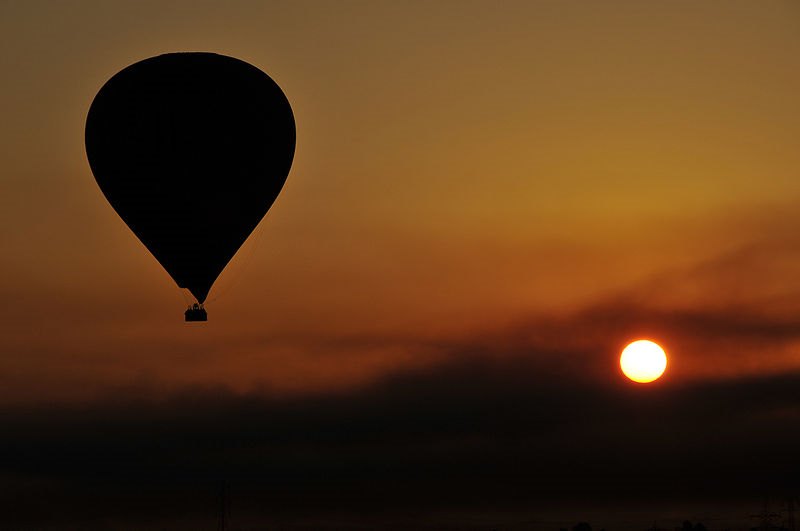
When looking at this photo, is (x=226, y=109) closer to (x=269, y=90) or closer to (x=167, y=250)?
(x=269, y=90)

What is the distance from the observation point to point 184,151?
4956 centimetres

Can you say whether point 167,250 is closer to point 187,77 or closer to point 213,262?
point 213,262

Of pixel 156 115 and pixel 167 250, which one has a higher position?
pixel 156 115

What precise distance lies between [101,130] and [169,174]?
2629 mm

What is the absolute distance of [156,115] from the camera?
162 feet

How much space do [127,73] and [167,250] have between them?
18.9 ft

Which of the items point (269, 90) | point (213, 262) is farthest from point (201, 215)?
point (269, 90)

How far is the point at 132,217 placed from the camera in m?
50.0

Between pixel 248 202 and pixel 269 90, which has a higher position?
pixel 269 90

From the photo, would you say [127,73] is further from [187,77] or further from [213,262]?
[213,262]

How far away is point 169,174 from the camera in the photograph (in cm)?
4950

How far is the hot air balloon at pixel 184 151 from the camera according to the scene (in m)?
49.5

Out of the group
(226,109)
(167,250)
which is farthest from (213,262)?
(226,109)

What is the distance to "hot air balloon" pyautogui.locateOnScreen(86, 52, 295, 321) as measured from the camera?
49.5 meters
